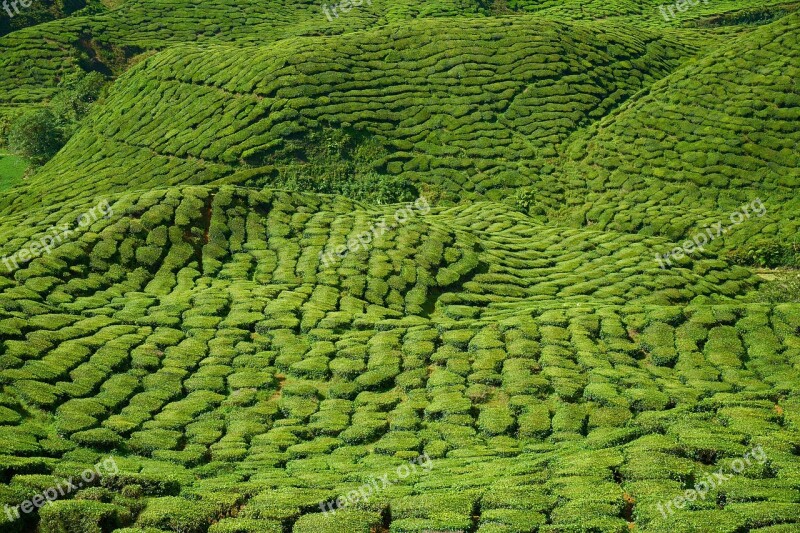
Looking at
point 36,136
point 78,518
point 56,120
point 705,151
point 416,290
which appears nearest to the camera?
point 78,518

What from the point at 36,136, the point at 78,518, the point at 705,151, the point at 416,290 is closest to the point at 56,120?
the point at 36,136

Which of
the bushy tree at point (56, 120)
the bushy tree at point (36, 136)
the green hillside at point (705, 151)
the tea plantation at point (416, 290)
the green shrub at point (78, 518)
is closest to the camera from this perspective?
the green shrub at point (78, 518)

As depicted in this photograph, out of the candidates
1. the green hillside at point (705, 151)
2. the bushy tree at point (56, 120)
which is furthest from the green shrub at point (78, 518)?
the bushy tree at point (56, 120)

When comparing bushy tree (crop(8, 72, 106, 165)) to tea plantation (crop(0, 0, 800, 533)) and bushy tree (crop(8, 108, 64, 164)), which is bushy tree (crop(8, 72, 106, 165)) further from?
tea plantation (crop(0, 0, 800, 533))

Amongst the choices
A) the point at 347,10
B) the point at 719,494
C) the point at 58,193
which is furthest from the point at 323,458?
the point at 347,10

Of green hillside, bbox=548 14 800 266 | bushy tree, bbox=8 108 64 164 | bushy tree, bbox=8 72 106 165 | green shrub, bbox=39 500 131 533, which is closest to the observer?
green shrub, bbox=39 500 131 533

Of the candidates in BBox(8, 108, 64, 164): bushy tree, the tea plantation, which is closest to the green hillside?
the tea plantation

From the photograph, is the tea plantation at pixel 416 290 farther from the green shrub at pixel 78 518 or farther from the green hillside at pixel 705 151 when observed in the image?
the green hillside at pixel 705 151

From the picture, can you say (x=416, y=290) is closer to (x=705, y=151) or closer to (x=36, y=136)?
(x=705, y=151)
